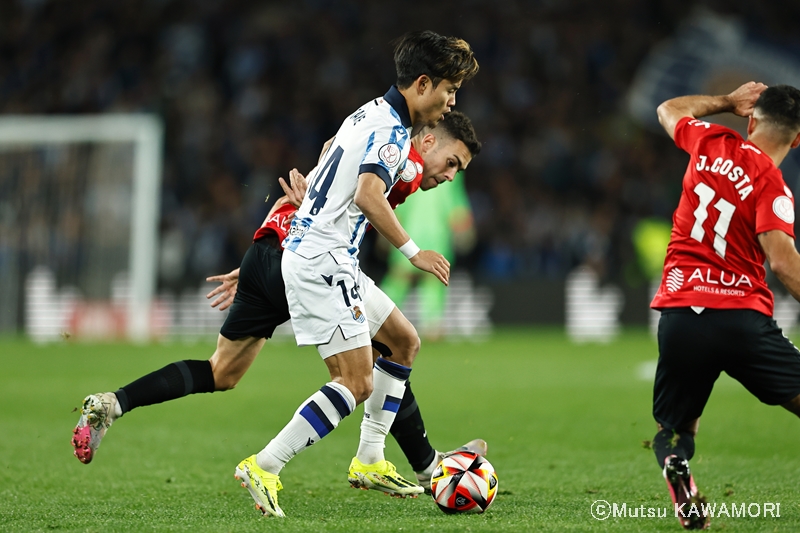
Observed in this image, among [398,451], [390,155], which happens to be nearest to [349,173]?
[390,155]

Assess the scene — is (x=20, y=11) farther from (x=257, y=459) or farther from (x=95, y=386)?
(x=257, y=459)

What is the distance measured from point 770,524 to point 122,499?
9.39 ft

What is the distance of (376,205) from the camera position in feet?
14.5

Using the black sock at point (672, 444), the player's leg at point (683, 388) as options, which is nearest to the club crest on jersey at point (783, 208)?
the player's leg at point (683, 388)

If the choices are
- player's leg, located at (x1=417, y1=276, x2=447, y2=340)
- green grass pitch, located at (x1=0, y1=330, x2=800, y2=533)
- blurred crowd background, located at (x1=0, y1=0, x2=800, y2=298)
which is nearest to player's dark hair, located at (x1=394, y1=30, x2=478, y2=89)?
green grass pitch, located at (x1=0, y1=330, x2=800, y2=533)

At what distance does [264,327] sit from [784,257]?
7.80ft

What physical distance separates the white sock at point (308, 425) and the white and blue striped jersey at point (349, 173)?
1.99ft

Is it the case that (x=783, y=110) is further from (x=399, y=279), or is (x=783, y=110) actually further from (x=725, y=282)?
(x=399, y=279)

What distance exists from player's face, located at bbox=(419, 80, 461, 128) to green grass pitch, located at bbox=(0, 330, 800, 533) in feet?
5.72

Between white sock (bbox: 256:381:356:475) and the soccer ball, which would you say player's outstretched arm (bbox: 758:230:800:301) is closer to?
the soccer ball

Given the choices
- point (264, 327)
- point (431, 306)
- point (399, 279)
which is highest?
point (264, 327)

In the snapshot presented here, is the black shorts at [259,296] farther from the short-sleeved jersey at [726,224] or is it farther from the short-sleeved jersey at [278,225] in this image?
the short-sleeved jersey at [726,224]

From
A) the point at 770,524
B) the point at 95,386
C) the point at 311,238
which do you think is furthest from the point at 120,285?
the point at 770,524

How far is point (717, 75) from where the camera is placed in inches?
723
